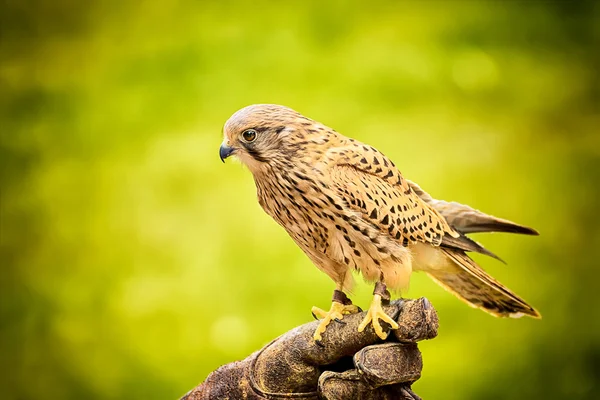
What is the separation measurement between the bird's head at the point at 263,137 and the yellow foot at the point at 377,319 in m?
0.47

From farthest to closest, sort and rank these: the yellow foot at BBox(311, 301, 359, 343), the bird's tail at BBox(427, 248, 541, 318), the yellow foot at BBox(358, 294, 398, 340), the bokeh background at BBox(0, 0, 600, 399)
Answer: the bokeh background at BBox(0, 0, 600, 399), the bird's tail at BBox(427, 248, 541, 318), the yellow foot at BBox(311, 301, 359, 343), the yellow foot at BBox(358, 294, 398, 340)

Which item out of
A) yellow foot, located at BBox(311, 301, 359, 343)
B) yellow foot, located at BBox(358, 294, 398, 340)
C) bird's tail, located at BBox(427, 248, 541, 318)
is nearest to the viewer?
yellow foot, located at BBox(358, 294, 398, 340)

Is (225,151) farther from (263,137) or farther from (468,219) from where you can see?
(468,219)

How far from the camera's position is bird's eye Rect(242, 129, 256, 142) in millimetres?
1985

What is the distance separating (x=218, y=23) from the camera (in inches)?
143

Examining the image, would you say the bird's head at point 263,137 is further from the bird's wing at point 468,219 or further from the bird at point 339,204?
the bird's wing at point 468,219

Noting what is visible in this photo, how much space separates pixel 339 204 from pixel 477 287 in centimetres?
60

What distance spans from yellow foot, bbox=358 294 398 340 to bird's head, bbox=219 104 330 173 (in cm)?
47

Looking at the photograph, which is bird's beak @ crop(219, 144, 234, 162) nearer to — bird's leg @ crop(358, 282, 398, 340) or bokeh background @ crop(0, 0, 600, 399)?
bird's leg @ crop(358, 282, 398, 340)

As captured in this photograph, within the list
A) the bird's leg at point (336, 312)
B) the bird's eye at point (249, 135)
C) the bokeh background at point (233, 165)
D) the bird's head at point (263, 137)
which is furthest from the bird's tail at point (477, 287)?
the bokeh background at point (233, 165)

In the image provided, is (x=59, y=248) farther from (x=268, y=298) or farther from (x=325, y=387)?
(x=325, y=387)

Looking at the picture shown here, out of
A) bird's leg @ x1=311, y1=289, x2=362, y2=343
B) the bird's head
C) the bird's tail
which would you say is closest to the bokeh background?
the bird's tail

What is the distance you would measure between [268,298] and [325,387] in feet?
5.40

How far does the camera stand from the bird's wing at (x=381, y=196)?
200cm
